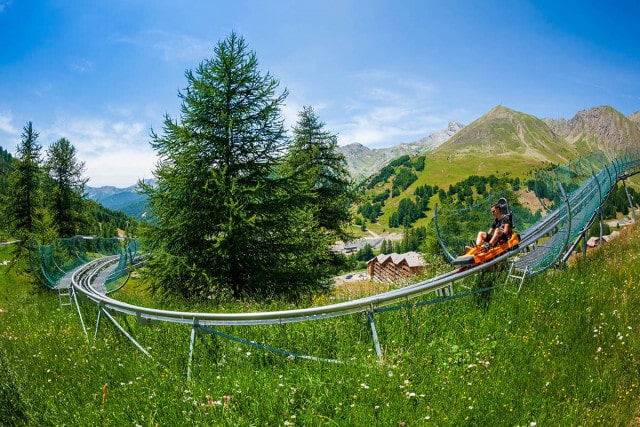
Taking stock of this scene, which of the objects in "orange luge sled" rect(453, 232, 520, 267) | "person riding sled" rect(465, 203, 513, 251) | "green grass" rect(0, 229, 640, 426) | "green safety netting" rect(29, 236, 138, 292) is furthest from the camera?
"green safety netting" rect(29, 236, 138, 292)

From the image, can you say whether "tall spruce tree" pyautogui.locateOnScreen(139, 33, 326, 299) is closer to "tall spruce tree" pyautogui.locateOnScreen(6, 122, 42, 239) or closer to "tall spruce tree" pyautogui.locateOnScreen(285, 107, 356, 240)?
"tall spruce tree" pyautogui.locateOnScreen(285, 107, 356, 240)

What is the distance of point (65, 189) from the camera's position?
1178 inches

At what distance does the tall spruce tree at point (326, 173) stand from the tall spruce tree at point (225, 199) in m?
8.25

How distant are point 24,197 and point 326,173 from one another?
894 inches

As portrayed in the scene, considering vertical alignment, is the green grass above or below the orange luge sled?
below

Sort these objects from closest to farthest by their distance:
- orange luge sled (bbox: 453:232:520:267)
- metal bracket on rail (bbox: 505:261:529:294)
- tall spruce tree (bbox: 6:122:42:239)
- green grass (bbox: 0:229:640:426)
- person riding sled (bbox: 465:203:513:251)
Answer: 1. green grass (bbox: 0:229:640:426)
2. metal bracket on rail (bbox: 505:261:529:294)
3. orange luge sled (bbox: 453:232:520:267)
4. person riding sled (bbox: 465:203:513:251)
5. tall spruce tree (bbox: 6:122:42:239)

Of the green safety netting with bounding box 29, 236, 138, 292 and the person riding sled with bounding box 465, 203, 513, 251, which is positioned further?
the green safety netting with bounding box 29, 236, 138, 292

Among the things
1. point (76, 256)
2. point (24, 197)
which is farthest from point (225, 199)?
point (24, 197)

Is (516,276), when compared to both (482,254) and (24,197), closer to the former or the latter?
(482,254)

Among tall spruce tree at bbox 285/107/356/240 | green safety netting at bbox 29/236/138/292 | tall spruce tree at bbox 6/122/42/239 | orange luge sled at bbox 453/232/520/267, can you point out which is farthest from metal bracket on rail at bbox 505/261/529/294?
tall spruce tree at bbox 6/122/42/239

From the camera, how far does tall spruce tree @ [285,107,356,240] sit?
2205cm

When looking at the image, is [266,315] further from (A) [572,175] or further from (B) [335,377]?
(A) [572,175]

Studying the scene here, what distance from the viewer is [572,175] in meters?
12.0

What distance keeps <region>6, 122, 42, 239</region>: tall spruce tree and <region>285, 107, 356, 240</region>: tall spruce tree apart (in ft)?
66.7
